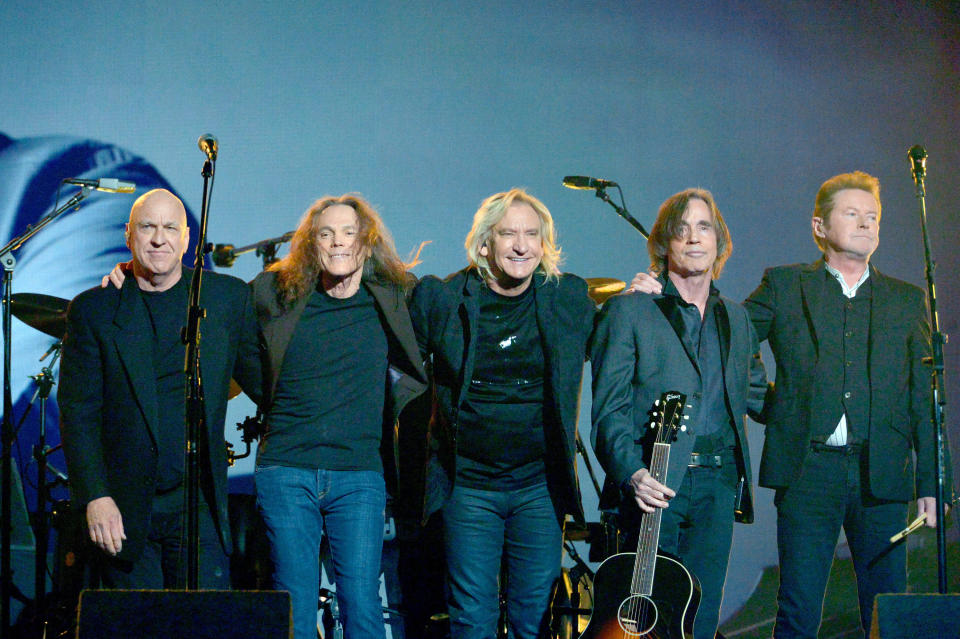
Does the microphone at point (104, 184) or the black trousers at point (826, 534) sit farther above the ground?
the microphone at point (104, 184)

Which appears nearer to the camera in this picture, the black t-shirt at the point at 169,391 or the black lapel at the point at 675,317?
the black t-shirt at the point at 169,391

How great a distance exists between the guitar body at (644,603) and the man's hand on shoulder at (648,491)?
0.20 metres

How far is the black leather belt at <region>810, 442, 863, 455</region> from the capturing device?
124 inches

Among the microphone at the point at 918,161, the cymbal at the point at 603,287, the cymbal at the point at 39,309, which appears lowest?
the cymbal at the point at 39,309

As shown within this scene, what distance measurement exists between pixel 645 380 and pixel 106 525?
188 centimetres

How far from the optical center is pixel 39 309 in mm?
3682

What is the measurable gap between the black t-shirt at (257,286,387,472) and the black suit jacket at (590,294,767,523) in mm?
795

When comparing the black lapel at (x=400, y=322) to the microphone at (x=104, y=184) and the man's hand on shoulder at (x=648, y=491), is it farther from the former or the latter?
the microphone at (x=104, y=184)

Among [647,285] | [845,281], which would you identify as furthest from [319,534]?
[845,281]

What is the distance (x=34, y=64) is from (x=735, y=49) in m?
3.94

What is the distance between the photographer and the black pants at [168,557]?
9.07 feet

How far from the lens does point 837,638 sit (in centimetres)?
466

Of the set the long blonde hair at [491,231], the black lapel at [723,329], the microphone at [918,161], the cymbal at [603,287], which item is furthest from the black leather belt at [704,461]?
the microphone at [918,161]

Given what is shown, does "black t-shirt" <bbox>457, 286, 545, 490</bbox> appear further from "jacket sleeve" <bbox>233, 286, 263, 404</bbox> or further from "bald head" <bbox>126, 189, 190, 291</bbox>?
"bald head" <bbox>126, 189, 190, 291</bbox>
